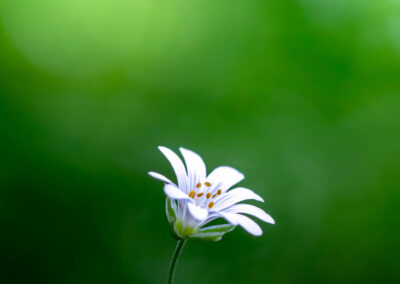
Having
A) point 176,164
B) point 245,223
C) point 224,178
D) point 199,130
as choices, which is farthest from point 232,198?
point 199,130

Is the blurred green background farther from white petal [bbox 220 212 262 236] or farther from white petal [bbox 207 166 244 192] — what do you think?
white petal [bbox 220 212 262 236]

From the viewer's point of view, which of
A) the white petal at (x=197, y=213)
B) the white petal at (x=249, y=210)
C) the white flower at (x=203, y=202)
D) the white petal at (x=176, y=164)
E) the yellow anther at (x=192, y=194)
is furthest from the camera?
the yellow anther at (x=192, y=194)

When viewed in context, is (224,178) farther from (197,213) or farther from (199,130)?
(199,130)

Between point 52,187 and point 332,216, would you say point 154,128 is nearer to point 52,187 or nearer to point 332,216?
point 52,187

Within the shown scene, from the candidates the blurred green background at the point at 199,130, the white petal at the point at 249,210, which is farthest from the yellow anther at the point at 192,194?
the blurred green background at the point at 199,130

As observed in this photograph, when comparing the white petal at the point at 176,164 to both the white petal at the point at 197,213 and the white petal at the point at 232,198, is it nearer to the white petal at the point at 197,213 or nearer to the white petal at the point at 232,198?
the white petal at the point at 232,198

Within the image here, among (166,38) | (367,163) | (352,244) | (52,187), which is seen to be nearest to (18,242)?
(52,187)
